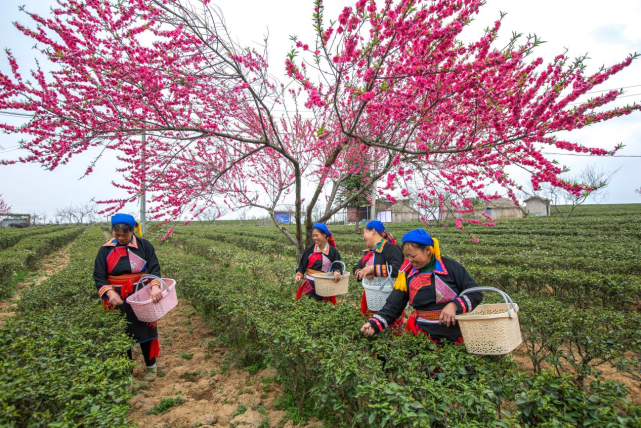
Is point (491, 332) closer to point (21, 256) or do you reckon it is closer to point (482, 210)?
point (482, 210)

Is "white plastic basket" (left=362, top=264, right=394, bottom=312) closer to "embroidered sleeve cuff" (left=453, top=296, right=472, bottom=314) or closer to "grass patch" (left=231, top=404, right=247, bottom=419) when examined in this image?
"embroidered sleeve cuff" (left=453, top=296, right=472, bottom=314)

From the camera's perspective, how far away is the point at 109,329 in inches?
Result: 106

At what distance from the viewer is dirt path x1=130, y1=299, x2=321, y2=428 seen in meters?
2.64

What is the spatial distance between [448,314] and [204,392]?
2532 mm

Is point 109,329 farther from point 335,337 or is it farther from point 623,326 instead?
point 623,326

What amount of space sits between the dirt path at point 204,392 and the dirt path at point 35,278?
3.03 m

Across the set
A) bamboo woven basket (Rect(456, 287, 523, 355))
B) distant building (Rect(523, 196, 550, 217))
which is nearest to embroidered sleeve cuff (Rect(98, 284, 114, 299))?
bamboo woven basket (Rect(456, 287, 523, 355))

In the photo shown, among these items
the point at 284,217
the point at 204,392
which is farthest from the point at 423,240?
the point at 284,217

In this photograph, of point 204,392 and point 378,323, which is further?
point 204,392

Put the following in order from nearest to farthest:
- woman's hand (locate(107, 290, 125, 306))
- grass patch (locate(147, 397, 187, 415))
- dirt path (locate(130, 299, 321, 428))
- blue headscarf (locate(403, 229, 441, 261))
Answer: blue headscarf (locate(403, 229, 441, 261)) → dirt path (locate(130, 299, 321, 428)) → grass patch (locate(147, 397, 187, 415)) → woman's hand (locate(107, 290, 125, 306))

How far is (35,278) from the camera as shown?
31.0 feet

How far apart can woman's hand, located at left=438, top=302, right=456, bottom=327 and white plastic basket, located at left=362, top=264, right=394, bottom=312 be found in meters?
0.62

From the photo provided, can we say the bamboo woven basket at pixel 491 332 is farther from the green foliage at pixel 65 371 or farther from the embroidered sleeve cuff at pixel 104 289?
the embroidered sleeve cuff at pixel 104 289

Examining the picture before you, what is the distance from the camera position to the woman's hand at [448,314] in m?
2.19
